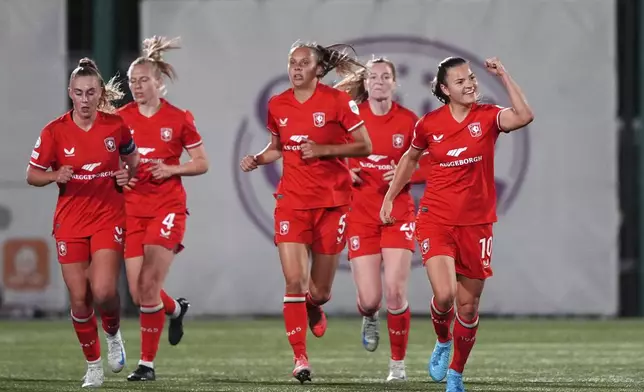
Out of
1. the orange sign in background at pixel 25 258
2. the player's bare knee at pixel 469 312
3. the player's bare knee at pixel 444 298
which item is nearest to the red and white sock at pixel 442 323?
the player's bare knee at pixel 444 298

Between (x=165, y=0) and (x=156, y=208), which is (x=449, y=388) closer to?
(x=156, y=208)

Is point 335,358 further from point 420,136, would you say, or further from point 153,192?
point 420,136

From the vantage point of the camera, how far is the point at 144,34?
1502 cm

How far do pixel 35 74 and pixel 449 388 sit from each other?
904cm

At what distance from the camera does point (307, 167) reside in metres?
8.72

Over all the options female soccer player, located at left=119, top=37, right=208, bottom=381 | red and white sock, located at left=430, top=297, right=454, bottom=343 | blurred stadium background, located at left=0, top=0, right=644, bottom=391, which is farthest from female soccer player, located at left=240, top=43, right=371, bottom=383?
blurred stadium background, located at left=0, top=0, right=644, bottom=391

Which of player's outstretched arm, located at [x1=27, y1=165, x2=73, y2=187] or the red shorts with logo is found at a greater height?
player's outstretched arm, located at [x1=27, y1=165, x2=73, y2=187]

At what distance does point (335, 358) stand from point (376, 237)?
1.77 m

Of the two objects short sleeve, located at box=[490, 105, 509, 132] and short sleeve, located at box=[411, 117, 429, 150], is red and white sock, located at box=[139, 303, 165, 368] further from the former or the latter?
short sleeve, located at box=[490, 105, 509, 132]

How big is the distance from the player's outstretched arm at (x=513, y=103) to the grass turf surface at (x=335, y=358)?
1.67m

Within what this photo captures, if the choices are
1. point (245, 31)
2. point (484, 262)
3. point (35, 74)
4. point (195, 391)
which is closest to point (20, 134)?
point (35, 74)

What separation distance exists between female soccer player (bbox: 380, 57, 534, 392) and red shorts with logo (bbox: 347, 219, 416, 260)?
1499 millimetres

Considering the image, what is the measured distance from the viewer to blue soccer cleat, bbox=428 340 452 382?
8508 millimetres

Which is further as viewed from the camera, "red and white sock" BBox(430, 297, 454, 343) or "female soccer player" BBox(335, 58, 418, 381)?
"female soccer player" BBox(335, 58, 418, 381)
